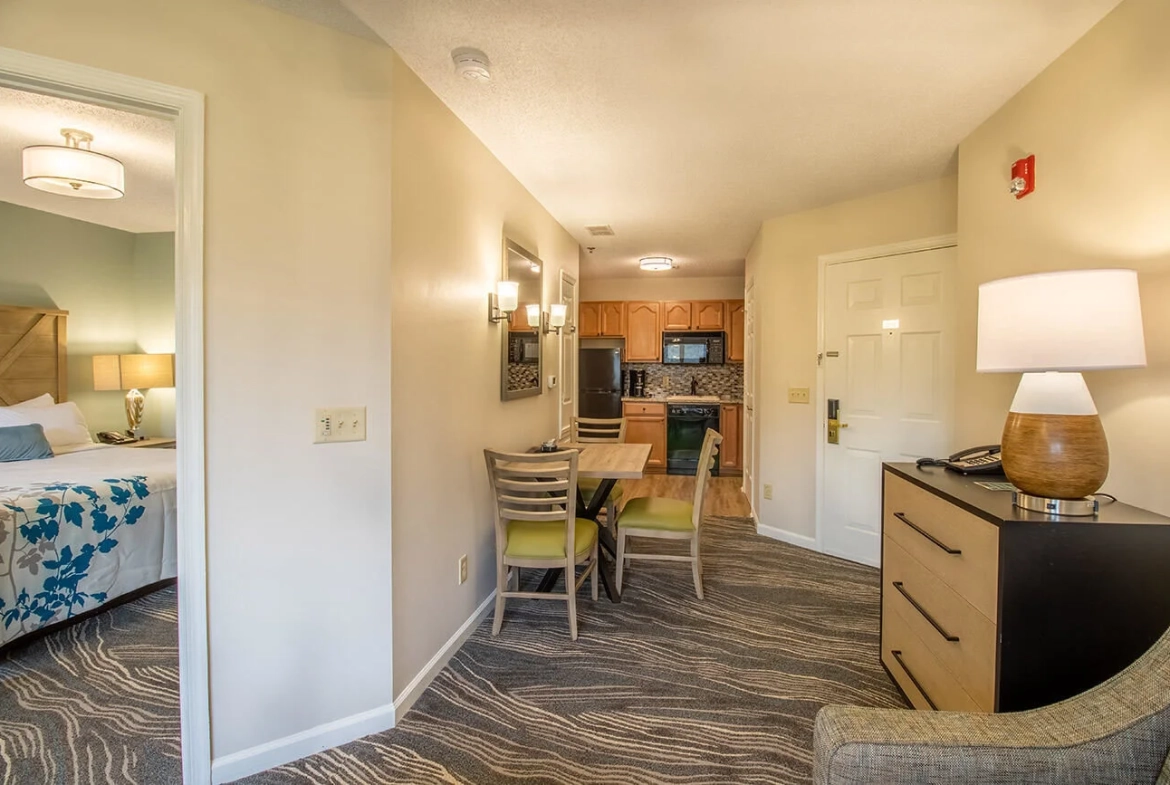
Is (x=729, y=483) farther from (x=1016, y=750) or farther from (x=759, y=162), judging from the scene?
(x=1016, y=750)

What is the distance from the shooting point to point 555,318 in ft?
12.2

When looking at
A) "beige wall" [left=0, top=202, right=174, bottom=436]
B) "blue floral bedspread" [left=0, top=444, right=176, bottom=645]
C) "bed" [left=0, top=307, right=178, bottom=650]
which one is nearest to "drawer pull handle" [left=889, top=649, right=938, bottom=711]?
"bed" [left=0, top=307, right=178, bottom=650]

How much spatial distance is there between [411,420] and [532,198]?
2070 millimetres

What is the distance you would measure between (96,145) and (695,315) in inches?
223

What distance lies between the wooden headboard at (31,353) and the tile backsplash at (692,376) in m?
5.52

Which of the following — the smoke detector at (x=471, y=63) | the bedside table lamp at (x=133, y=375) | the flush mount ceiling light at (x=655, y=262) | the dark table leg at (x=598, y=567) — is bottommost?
the dark table leg at (x=598, y=567)

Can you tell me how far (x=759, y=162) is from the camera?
9.43ft

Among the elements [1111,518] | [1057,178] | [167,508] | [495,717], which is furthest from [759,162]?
[167,508]

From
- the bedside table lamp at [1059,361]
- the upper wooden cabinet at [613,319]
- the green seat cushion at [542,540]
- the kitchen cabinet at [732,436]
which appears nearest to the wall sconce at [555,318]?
the green seat cushion at [542,540]

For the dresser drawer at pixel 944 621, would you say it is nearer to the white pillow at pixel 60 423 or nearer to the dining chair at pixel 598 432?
the dining chair at pixel 598 432

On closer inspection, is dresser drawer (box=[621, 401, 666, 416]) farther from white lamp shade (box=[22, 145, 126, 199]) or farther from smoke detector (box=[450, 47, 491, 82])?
white lamp shade (box=[22, 145, 126, 199])

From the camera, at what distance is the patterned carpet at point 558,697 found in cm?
166

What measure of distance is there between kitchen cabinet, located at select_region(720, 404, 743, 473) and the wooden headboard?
6437 millimetres

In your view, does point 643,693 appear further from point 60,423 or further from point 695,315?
point 695,315
